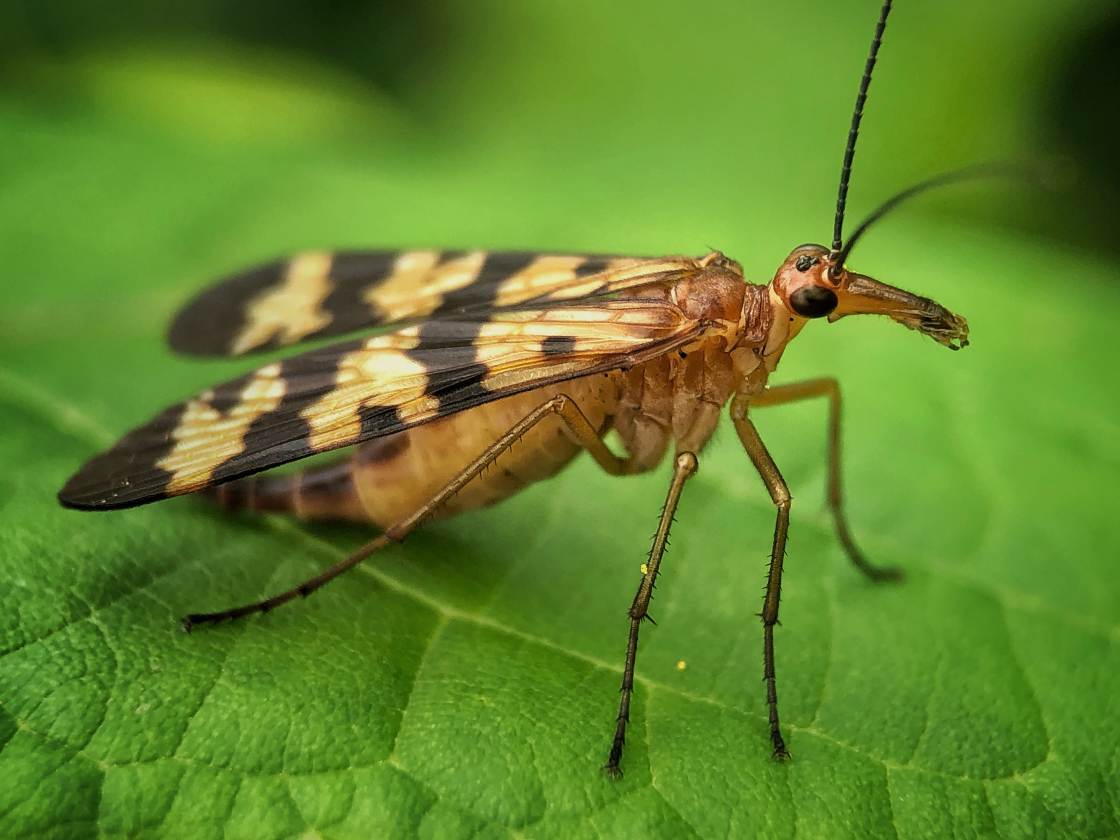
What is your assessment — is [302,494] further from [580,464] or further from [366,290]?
[580,464]

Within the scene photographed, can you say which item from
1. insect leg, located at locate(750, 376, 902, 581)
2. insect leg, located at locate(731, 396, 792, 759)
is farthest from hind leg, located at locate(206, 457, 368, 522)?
insect leg, located at locate(750, 376, 902, 581)

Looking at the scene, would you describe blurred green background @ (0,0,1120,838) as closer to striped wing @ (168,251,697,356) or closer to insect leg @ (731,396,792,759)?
insect leg @ (731,396,792,759)

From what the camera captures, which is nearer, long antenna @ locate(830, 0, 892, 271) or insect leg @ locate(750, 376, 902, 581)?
long antenna @ locate(830, 0, 892, 271)

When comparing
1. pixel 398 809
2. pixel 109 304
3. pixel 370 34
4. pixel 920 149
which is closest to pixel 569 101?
pixel 370 34

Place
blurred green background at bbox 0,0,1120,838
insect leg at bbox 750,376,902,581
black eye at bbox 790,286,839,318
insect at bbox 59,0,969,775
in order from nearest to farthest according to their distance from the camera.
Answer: blurred green background at bbox 0,0,1120,838 < insect at bbox 59,0,969,775 < black eye at bbox 790,286,839,318 < insect leg at bbox 750,376,902,581

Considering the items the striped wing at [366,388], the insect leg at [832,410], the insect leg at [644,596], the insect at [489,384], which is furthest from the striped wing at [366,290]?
the insect leg at [644,596]

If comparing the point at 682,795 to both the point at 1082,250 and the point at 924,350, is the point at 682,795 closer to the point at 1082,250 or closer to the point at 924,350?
the point at 924,350
